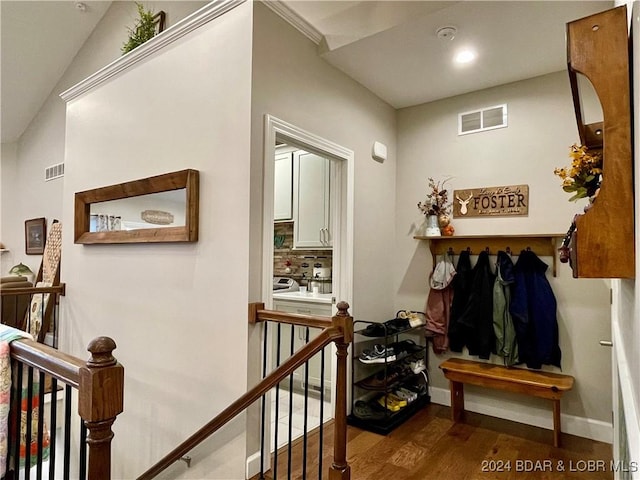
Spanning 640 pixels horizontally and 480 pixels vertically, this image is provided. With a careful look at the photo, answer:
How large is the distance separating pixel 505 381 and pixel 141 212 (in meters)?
3.07

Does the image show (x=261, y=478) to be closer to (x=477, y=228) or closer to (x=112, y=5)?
(x=477, y=228)

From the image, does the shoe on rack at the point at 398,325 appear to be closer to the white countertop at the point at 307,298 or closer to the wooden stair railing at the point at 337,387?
the white countertop at the point at 307,298

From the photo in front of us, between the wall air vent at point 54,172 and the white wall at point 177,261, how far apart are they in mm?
1586

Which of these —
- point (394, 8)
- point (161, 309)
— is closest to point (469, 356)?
point (161, 309)

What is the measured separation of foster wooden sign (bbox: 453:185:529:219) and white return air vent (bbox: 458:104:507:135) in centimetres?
53

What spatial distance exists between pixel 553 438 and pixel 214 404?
7.90 feet

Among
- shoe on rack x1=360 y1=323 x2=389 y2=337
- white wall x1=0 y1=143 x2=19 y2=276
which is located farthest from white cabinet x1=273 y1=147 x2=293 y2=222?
white wall x1=0 y1=143 x2=19 y2=276

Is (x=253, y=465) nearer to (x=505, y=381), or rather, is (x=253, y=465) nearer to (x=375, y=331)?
(x=375, y=331)

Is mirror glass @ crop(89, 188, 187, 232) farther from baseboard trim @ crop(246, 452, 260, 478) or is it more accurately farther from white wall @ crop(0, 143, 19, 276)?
white wall @ crop(0, 143, 19, 276)

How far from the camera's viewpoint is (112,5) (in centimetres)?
419

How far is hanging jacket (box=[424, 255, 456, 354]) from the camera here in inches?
133

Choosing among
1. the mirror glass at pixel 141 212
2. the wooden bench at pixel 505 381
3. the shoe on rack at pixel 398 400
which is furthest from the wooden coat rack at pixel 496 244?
the mirror glass at pixel 141 212

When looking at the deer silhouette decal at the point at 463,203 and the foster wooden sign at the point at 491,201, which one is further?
the deer silhouette decal at the point at 463,203

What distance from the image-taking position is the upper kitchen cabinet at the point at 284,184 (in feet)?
14.3
